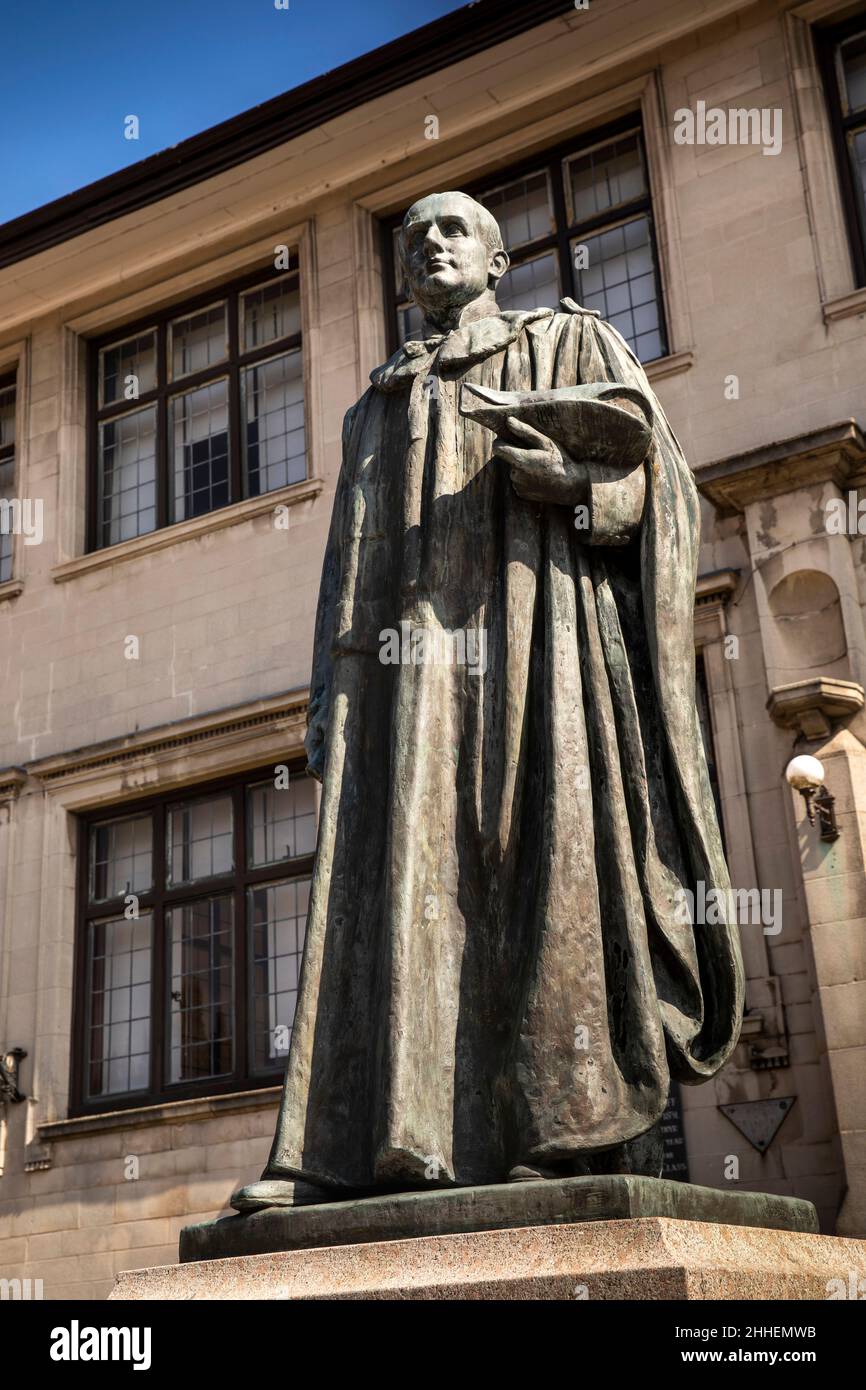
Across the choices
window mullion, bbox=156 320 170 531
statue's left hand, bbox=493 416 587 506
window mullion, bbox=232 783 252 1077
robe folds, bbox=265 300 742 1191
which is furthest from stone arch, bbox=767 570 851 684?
statue's left hand, bbox=493 416 587 506

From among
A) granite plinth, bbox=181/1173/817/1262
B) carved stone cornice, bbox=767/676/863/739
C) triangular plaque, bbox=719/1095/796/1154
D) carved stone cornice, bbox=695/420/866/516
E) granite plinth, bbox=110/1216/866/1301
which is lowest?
granite plinth, bbox=110/1216/866/1301

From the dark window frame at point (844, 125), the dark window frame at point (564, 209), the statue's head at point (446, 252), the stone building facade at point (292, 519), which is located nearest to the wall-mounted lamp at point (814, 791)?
the stone building facade at point (292, 519)

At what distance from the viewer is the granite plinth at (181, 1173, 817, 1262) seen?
3.39 metres

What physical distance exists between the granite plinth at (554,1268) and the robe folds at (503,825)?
0.41 metres

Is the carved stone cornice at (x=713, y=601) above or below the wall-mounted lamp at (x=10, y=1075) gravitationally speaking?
above

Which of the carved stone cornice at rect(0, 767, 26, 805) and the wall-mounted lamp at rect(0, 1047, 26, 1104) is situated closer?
the wall-mounted lamp at rect(0, 1047, 26, 1104)

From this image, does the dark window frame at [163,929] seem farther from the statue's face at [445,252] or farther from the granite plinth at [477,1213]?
the granite plinth at [477,1213]

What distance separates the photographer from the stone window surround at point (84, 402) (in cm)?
1523

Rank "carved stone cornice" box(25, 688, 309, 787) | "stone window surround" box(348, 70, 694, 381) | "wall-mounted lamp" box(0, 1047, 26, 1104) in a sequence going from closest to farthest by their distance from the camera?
1. "stone window surround" box(348, 70, 694, 381)
2. "carved stone cornice" box(25, 688, 309, 787)
3. "wall-mounted lamp" box(0, 1047, 26, 1104)

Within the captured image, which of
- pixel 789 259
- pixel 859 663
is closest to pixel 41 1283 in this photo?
pixel 859 663

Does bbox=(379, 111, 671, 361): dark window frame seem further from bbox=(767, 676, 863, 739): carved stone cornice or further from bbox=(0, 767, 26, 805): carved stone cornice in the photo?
bbox=(0, 767, 26, 805): carved stone cornice

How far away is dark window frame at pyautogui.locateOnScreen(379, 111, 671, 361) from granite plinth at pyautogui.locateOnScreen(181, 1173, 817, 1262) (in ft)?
35.4

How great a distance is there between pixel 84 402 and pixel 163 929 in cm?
554
